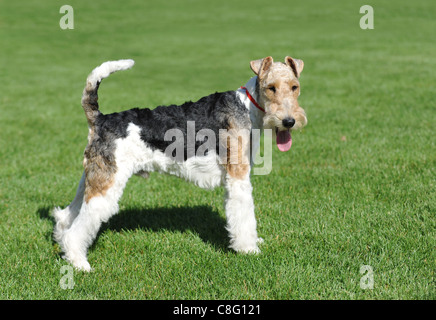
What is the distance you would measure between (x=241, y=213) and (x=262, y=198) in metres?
1.75

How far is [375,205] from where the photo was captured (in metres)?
6.23

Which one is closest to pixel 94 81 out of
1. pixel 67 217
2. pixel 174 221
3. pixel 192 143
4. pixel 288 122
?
pixel 192 143

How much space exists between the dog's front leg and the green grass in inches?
9.0

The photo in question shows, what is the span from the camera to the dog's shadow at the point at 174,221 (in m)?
5.91

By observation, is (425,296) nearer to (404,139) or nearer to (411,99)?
(404,139)

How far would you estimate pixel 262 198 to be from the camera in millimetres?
6887

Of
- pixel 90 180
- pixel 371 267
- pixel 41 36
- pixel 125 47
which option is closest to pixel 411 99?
pixel 371 267

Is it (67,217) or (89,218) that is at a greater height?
(89,218)

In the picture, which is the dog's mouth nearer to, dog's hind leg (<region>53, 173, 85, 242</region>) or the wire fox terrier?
the wire fox terrier

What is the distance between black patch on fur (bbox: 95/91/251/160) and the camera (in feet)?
16.1

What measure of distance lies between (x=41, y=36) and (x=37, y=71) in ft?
31.6

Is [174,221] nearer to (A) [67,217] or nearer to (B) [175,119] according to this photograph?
(A) [67,217]

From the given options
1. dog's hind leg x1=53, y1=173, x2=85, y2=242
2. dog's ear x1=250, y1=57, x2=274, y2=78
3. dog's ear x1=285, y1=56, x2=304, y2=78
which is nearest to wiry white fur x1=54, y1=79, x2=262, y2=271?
dog's hind leg x1=53, y1=173, x2=85, y2=242

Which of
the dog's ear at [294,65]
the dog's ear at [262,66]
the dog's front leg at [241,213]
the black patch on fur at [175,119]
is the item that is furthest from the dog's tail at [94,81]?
the dog's ear at [294,65]
